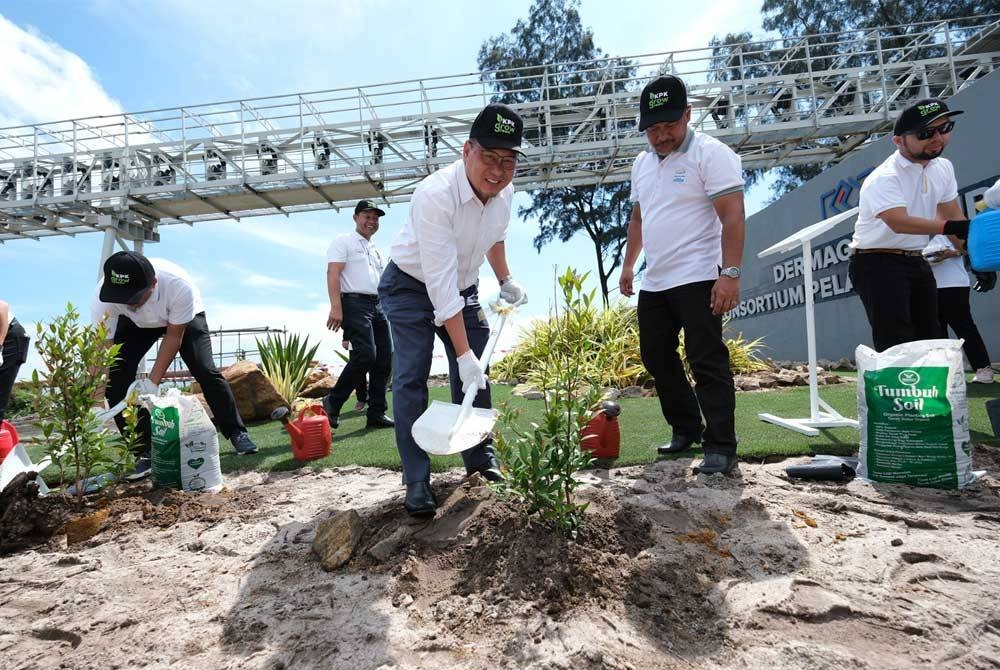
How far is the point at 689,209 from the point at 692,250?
8.6 inches

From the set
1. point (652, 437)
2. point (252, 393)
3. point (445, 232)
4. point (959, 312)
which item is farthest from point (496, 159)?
point (252, 393)

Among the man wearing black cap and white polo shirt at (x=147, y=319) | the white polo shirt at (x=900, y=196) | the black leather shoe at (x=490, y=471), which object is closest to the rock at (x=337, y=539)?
the black leather shoe at (x=490, y=471)

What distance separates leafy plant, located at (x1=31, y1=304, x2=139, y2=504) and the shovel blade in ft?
5.83

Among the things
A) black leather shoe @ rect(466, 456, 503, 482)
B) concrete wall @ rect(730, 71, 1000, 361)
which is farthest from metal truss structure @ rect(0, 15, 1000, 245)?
black leather shoe @ rect(466, 456, 503, 482)

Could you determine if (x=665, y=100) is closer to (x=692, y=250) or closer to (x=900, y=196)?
(x=692, y=250)

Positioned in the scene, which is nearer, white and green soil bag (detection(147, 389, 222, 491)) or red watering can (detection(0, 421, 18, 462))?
white and green soil bag (detection(147, 389, 222, 491))

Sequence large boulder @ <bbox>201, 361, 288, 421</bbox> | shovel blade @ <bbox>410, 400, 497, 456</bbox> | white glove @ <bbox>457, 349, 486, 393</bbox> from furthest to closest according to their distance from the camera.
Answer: large boulder @ <bbox>201, 361, 288, 421</bbox>
white glove @ <bbox>457, 349, 486, 393</bbox>
shovel blade @ <bbox>410, 400, 497, 456</bbox>

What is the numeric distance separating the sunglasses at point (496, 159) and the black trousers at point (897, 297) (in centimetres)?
216

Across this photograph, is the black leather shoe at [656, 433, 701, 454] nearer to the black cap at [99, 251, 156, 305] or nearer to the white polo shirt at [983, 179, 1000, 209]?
the white polo shirt at [983, 179, 1000, 209]

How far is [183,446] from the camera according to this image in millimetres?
3080

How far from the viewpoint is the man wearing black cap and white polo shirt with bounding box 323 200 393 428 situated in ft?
15.3

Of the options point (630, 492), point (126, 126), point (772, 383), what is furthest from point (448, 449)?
point (126, 126)

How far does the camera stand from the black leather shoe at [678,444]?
3.20 m

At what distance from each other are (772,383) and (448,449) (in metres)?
5.27
